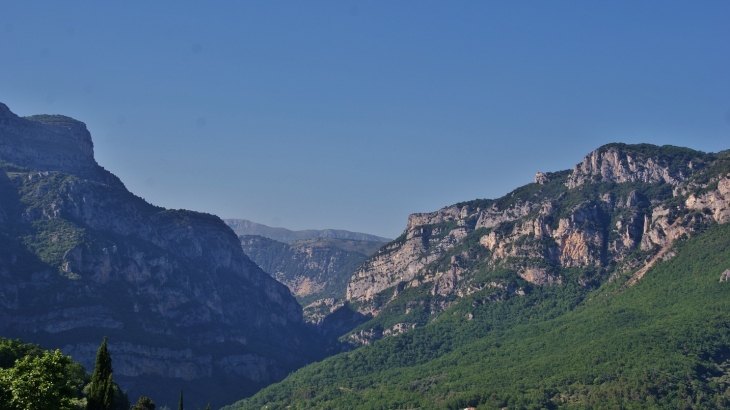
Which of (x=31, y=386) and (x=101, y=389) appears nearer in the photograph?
(x=31, y=386)

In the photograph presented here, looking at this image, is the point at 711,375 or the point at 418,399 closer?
the point at 711,375

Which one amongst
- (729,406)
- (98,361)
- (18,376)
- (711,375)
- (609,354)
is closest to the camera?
(18,376)

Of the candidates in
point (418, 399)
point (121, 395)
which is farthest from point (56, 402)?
point (418, 399)

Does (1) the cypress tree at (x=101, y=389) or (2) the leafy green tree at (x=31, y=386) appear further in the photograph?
(1) the cypress tree at (x=101, y=389)

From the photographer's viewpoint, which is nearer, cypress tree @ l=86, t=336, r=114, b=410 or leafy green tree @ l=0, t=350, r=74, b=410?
leafy green tree @ l=0, t=350, r=74, b=410

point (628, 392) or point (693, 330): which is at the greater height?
point (693, 330)

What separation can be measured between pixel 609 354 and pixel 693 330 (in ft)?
61.5

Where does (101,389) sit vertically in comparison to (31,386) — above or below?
below

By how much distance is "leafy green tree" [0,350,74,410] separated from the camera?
5638cm

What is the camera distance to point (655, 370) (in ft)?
569

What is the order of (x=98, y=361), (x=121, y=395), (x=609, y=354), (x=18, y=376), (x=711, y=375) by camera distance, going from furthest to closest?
(x=609, y=354) → (x=711, y=375) → (x=121, y=395) → (x=98, y=361) → (x=18, y=376)

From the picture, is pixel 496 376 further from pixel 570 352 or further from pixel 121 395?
pixel 121 395

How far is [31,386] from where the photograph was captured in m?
57.3

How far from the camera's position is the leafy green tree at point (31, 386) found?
56.4 metres
